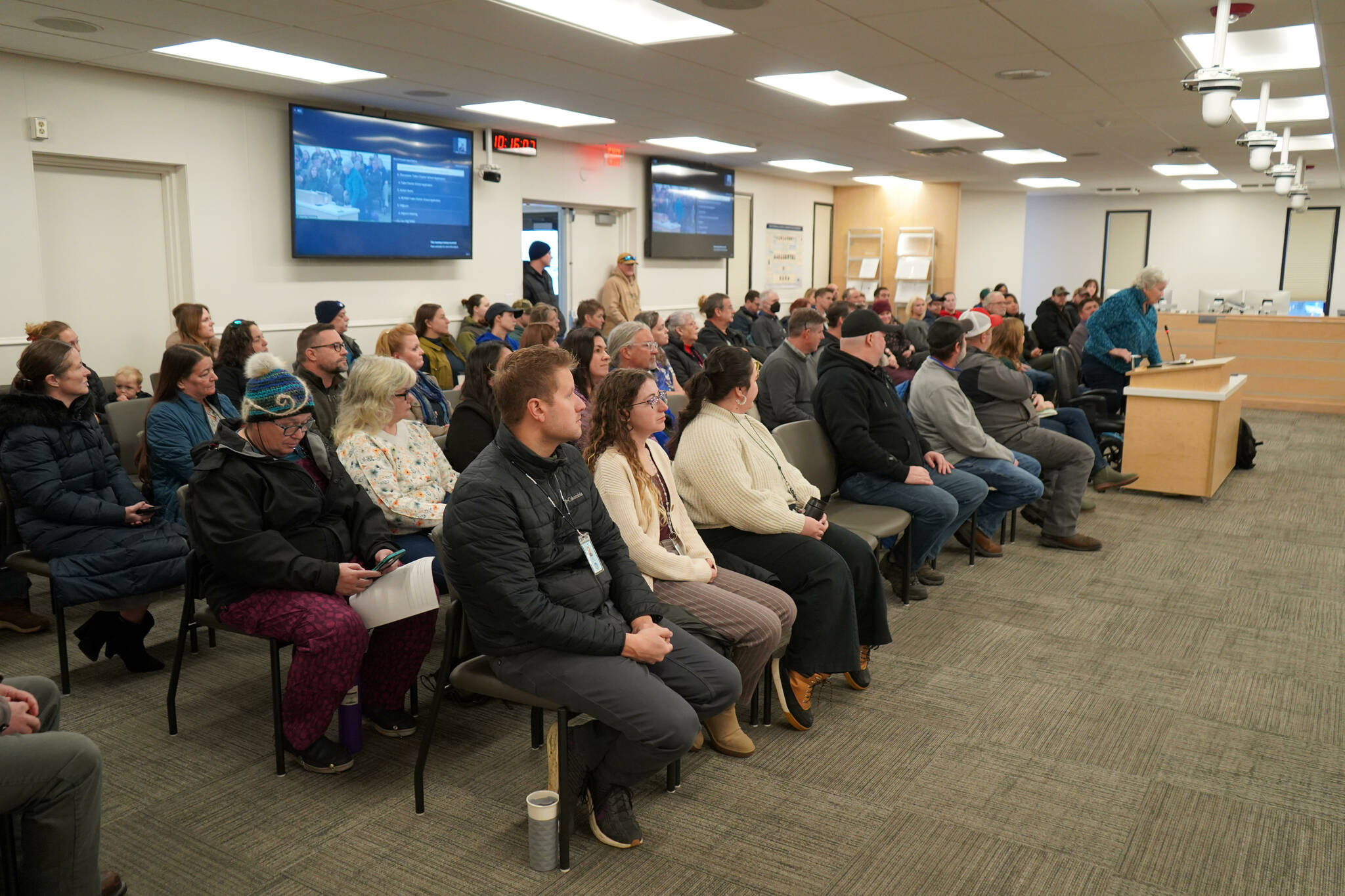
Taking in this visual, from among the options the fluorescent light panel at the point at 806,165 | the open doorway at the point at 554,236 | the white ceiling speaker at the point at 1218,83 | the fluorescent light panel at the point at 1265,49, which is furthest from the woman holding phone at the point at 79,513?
the fluorescent light panel at the point at 806,165

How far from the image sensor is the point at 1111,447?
755 cm

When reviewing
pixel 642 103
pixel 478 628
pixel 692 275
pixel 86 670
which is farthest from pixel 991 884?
pixel 692 275

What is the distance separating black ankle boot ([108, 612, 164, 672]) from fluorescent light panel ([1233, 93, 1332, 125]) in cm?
840

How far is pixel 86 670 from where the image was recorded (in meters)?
3.79

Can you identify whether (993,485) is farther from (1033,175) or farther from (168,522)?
(1033,175)

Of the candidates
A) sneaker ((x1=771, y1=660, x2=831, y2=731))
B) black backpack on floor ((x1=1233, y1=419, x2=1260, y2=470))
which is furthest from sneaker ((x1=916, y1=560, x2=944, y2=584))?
black backpack on floor ((x1=1233, y1=419, x2=1260, y2=470))

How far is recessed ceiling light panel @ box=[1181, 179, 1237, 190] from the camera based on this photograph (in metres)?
15.1

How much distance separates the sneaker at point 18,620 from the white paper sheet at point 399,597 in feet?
6.92

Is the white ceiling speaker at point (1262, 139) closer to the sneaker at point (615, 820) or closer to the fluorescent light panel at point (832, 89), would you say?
the fluorescent light panel at point (832, 89)

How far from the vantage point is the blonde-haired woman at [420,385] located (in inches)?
203

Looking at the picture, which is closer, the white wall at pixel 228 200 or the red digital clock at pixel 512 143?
the white wall at pixel 228 200

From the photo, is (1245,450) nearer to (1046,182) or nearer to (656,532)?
(656,532)

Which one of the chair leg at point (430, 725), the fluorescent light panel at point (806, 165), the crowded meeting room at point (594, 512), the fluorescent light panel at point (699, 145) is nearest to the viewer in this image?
the crowded meeting room at point (594, 512)

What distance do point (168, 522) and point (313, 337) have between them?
3.33ft
